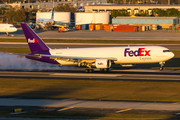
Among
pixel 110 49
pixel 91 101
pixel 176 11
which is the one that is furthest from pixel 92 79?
pixel 176 11

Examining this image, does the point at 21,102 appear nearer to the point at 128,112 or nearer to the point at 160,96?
the point at 128,112

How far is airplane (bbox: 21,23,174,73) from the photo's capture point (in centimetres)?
4997

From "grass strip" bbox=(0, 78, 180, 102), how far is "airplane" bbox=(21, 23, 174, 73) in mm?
8025

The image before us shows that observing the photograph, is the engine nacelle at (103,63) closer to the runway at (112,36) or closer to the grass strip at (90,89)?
the grass strip at (90,89)

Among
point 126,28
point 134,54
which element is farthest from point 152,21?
point 134,54

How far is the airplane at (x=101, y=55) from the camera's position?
4997cm

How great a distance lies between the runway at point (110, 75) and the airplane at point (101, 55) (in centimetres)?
166

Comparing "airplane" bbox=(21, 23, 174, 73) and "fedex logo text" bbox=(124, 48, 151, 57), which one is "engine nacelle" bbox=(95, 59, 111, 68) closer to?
"airplane" bbox=(21, 23, 174, 73)

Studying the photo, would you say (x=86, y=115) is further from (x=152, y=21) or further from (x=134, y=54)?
(x=152, y=21)

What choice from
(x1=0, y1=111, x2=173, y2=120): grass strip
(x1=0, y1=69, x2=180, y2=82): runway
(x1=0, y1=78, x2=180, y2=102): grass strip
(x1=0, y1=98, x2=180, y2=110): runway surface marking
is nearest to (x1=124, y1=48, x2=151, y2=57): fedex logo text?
(x1=0, y1=69, x2=180, y2=82): runway

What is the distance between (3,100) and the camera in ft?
108

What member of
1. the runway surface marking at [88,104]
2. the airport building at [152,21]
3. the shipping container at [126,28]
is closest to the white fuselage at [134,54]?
the runway surface marking at [88,104]

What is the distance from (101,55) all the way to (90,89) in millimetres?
13813

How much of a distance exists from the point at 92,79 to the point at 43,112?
18474 mm
